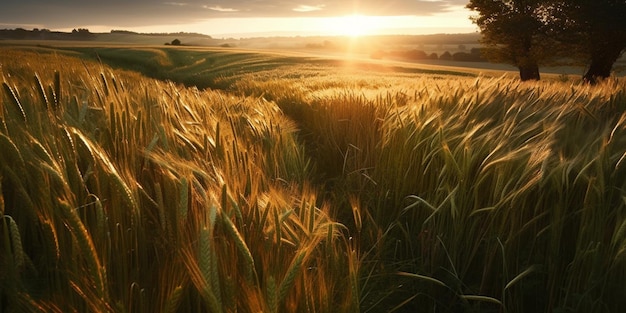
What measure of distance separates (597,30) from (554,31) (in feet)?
5.40

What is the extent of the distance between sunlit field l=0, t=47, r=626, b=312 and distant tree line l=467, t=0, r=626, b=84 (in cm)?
1666

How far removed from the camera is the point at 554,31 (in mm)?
17484

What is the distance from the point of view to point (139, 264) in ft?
3.01

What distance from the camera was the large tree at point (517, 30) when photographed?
17.6 m

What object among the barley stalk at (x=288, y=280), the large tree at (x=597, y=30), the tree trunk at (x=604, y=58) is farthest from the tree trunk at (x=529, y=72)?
the barley stalk at (x=288, y=280)

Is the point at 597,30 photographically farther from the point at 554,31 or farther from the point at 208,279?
the point at 208,279

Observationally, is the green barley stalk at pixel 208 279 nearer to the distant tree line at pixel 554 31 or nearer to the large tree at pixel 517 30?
the distant tree line at pixel 554 31

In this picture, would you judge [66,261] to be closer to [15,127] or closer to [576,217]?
[15,127]

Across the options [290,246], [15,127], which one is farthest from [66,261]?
[15,127]

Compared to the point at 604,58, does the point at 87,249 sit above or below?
below

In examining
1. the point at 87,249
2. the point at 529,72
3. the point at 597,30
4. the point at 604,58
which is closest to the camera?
the point at 87,249

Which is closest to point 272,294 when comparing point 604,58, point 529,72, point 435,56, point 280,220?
point 280,220

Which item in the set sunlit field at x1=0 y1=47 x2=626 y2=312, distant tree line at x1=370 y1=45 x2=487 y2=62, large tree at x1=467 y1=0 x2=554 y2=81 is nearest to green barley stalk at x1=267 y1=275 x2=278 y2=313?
sunlit field at x1=0 y1=47 x2=626 y2=312

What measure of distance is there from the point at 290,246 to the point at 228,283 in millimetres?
344
